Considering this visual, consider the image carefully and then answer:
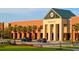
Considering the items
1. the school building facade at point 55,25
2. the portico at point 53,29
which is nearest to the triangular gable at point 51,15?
the school building facade at point 55,25

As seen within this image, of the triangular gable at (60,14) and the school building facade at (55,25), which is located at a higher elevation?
the triangular gable at (60,14)

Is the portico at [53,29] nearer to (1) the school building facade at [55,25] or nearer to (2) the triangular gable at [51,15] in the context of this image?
(1) the school building facade at [55,25]

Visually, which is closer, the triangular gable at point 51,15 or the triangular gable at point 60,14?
the triangular gable at point 60,14

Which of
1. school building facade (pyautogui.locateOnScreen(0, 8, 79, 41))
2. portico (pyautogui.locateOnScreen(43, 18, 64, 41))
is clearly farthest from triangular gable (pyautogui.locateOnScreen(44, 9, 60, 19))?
portico (pyautogui.locateOnScreen(43, 18, 64, 41))

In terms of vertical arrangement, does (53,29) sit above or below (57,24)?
below

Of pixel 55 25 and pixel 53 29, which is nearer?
pixel 55 25

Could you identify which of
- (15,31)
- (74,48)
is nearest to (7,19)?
(15,31)

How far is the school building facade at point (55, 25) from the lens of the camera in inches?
1385

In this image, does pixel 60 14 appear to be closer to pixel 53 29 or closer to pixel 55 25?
pixel 55 25

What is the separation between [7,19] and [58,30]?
76.6 inches

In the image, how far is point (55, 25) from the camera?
35281 millimetres

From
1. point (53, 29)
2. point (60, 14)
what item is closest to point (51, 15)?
point (60, 14)

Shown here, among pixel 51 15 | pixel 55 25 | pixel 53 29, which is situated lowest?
pixel 53 29

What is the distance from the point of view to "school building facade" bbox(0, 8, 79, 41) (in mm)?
35188
